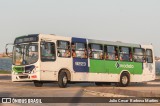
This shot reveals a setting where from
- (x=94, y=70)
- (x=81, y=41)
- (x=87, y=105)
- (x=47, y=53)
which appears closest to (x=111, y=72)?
(x=94, y=70)

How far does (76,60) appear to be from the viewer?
2612 cm

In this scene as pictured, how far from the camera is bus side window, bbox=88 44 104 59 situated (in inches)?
1070

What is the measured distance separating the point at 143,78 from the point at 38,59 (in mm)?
9480

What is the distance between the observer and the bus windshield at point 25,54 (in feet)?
79.7

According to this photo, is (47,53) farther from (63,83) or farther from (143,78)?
(143,78)

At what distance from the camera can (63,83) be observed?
25531mm

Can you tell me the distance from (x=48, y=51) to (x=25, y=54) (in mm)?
1269

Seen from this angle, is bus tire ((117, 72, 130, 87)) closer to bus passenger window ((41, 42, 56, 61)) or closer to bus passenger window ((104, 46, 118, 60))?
bus passenger window ((104, 46, 118, 60))

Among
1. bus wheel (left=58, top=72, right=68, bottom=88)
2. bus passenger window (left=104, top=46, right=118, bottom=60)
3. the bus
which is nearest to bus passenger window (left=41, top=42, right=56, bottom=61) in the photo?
the bus

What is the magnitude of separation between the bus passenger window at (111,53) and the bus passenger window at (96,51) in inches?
17.2

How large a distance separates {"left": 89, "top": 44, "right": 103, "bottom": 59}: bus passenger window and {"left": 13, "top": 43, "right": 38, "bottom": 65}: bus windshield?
4044 mm

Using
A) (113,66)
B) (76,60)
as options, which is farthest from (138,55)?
(76,60)

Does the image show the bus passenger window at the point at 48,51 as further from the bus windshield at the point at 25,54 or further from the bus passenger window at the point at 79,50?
the bus passenger window at the point at 79,50

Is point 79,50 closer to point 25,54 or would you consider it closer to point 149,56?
point 25,54
